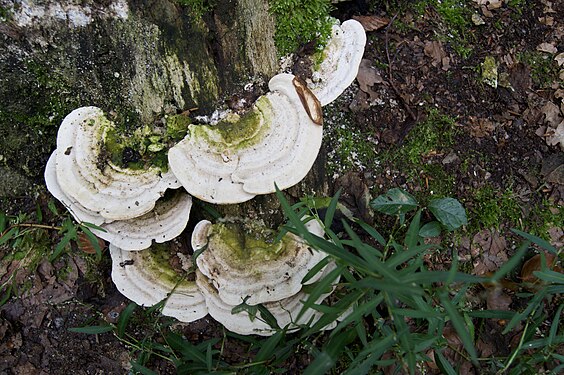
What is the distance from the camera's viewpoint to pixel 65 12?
3178 mm

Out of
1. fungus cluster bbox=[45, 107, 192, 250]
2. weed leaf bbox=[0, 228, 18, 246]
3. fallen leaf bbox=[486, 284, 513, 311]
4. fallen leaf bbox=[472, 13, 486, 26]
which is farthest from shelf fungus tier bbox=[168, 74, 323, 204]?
fallen leaf bbox=[472, 13, 486, 26]

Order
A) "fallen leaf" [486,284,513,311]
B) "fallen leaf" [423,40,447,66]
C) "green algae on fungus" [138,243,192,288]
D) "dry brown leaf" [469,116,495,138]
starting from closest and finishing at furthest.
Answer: "green algae on fungus" [138,243,192,288] < "fallen leaf" [486,284,513,311] < "dry brown leaf" [469,116,495,138] < "fallen leaf" [423,40,447,66]

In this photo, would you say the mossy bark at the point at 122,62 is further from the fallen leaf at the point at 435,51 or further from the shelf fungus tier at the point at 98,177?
the fallen leaf at the point at 435,51

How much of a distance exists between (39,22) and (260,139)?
1671 millimetres

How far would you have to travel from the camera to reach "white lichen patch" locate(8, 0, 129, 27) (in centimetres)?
311

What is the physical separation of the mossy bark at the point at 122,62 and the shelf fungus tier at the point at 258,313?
71cm

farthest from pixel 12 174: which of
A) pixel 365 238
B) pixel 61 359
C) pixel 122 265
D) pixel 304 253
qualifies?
pixel 365 238

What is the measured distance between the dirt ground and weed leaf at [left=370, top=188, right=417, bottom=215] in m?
0.18

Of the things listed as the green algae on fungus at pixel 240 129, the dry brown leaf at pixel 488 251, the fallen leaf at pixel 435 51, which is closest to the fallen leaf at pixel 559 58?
the fallen leaf at pixel 435 51

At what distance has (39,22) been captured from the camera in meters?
3.17

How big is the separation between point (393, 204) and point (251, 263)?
116 centimetres

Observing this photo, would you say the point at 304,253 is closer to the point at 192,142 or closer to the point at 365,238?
the point at 365,238

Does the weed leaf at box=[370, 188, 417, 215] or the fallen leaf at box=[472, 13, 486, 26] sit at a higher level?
the fallen leaf at box=[472, 13, 486, 26]

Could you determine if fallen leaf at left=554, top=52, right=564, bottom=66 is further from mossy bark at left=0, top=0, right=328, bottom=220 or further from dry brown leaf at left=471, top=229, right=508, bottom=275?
mossy bark at left=0, top=0, right=328, bottom=220
